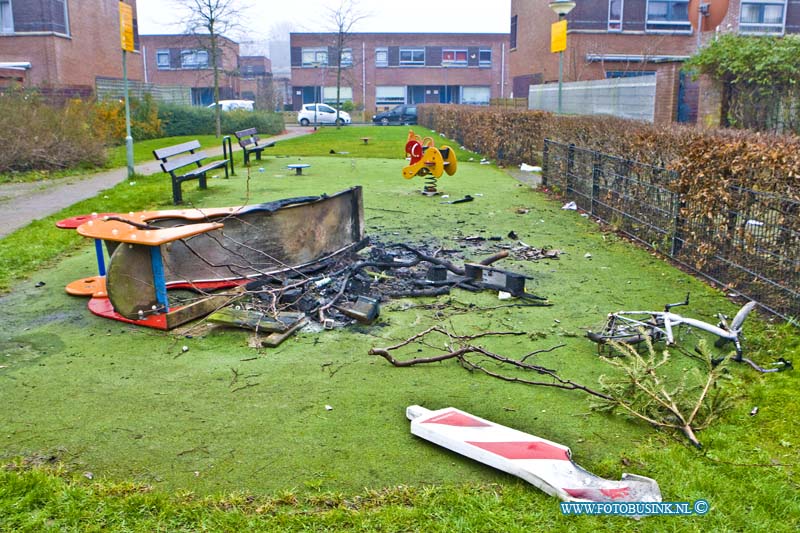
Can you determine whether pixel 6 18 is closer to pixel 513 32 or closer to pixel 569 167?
pixel 513 32

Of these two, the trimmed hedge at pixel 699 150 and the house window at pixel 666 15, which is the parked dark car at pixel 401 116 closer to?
the house window at pixel 666 15

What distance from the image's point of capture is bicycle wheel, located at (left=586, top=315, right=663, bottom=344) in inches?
208

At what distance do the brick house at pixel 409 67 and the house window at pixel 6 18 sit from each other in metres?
32.8

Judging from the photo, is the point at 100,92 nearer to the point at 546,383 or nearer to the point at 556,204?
the point at 556,204

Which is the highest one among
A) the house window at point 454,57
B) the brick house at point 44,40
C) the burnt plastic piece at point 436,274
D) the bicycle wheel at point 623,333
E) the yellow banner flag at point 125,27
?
the house window at point 454,57

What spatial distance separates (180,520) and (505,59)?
222 feet

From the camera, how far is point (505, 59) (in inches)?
2640

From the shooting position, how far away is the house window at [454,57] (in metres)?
66.9

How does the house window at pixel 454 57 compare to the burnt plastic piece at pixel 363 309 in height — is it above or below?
above

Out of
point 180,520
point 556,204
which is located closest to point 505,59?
point 556,204

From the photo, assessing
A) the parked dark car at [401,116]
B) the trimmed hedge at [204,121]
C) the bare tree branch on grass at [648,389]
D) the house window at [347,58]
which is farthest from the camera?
the house window at [347,58]

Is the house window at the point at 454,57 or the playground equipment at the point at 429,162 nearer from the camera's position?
the playground equipment at the point at 429,162

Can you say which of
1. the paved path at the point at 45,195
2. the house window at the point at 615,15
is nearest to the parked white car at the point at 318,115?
the house window at the point at 615,15

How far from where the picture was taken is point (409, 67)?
6688cm
